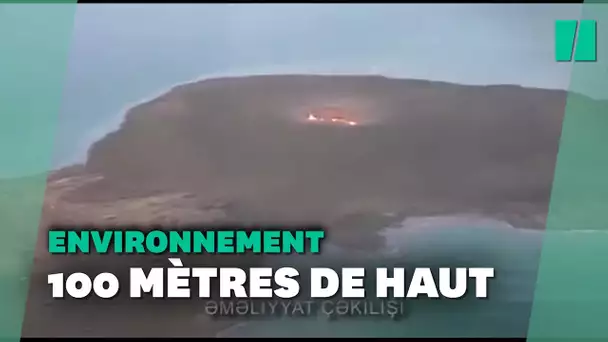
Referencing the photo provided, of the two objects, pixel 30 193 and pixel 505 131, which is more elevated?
pixel 505 131

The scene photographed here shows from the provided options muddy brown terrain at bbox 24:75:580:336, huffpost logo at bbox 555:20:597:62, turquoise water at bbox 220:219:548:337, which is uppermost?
huffpost logo at bbox 555:20:597:62

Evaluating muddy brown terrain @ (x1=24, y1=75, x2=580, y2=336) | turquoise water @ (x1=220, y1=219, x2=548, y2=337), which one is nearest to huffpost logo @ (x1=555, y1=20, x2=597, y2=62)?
muddy brown terrain @ (x1=24, y1=75, x2=580, y2=336)

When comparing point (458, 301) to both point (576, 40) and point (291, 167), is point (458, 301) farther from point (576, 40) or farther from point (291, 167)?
point (576, 40)

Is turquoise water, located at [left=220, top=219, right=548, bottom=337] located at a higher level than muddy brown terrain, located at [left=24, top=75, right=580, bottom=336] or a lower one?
lower

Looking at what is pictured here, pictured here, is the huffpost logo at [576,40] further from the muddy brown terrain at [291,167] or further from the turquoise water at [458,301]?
the turquoise water at [458,301]

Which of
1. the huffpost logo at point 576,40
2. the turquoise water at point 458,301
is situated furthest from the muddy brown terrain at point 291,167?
the huffpost logo at point 576,40

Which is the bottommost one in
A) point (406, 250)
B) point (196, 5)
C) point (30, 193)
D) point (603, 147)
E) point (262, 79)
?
point (406, 250)

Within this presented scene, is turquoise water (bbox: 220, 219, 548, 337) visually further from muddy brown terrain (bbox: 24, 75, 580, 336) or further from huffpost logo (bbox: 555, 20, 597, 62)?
huffpost logo (bbox: 555, 20, 597, 62)

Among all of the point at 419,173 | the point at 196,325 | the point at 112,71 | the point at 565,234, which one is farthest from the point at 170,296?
the point at 565,234

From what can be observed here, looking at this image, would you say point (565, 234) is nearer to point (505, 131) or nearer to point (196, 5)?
point (505, 131)
